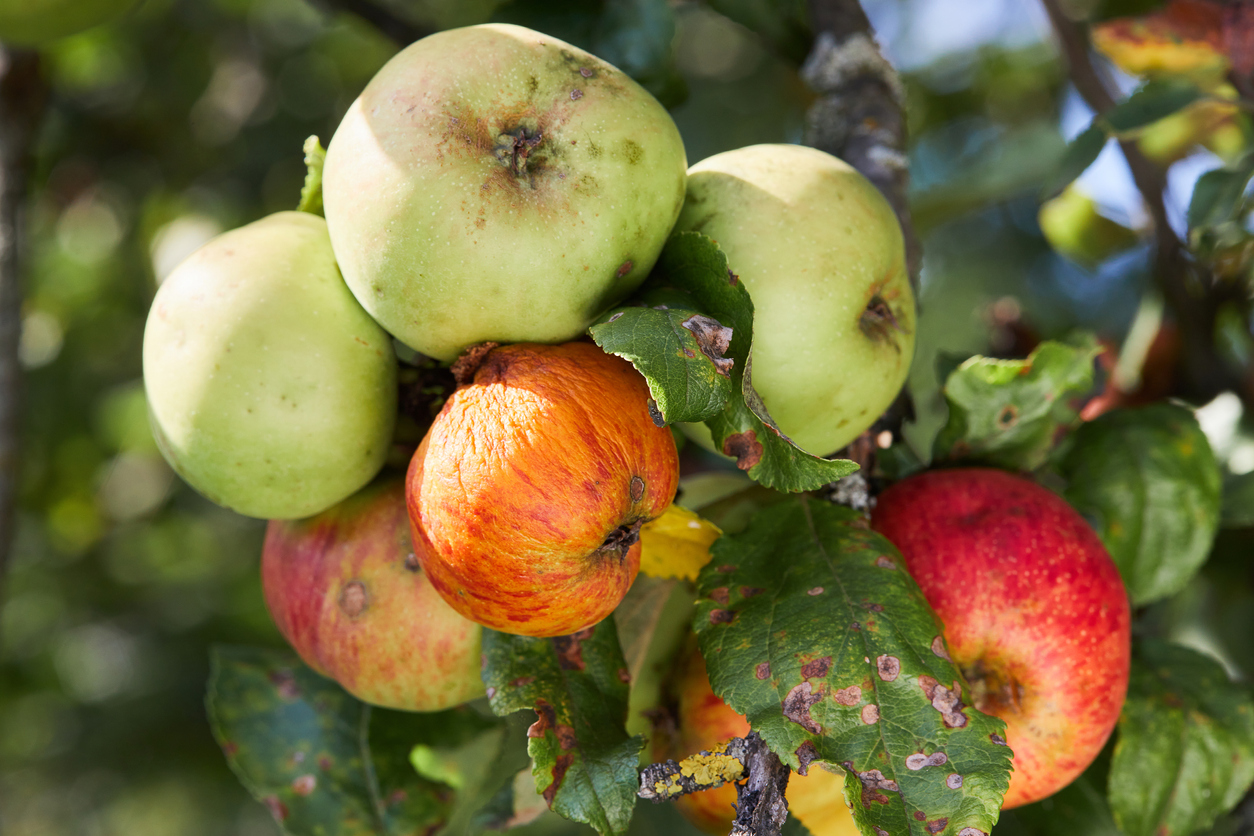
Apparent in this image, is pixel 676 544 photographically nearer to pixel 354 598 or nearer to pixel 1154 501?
pixel 354 598

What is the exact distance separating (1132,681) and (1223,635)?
49cm

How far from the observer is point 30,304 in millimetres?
2150

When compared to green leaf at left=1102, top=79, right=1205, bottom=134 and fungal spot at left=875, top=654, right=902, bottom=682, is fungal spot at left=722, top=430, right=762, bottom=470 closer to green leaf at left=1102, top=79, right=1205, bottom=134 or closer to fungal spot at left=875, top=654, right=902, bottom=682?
fungal spot at left=875, top=654, right=902, bottom=682

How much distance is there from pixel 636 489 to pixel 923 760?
12.2 inches

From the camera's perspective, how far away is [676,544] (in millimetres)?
876

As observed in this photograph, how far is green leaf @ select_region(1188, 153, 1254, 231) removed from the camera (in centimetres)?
105

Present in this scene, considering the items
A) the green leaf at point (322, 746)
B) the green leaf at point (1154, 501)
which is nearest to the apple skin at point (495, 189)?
the green leaf at point (322, 746)

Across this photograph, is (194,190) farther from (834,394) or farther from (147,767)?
(834,394)

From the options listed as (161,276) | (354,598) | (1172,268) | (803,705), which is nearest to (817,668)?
(803,705)

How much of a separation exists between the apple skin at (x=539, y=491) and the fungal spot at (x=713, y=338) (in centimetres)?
7

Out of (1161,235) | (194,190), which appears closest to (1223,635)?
(1161,235)

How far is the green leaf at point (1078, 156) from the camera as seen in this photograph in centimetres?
110

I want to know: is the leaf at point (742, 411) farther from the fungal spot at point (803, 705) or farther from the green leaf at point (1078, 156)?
the green leaf at point (1078, 156)

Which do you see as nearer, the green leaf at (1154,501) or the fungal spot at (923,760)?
the fungal spot at (923,760)
